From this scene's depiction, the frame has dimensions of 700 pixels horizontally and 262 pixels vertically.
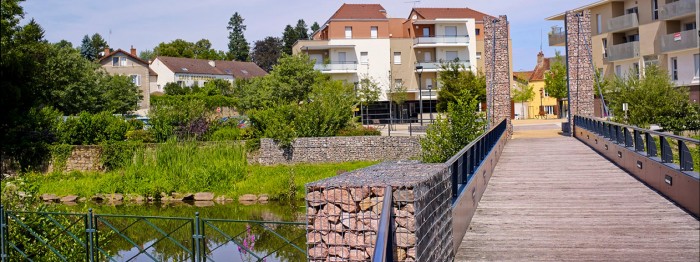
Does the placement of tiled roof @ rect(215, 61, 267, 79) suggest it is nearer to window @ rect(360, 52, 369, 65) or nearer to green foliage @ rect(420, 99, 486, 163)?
window @ rect(360, 52, 369, 65)

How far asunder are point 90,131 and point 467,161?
30721 millimetres

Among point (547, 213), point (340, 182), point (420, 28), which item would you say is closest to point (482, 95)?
point (420, 28)

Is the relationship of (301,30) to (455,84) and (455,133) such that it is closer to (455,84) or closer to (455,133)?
(455,84)

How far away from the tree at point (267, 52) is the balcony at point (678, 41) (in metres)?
74.2

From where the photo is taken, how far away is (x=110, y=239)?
675 inches

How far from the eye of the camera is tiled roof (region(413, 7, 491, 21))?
6716cm

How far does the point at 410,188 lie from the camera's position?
6.05 m

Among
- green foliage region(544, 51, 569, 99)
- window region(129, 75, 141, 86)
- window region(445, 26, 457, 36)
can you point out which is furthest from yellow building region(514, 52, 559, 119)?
window region(129, 75, 141, 86)

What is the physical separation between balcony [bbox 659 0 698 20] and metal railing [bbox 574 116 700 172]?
53.1ft

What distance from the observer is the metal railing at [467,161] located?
31.3ft

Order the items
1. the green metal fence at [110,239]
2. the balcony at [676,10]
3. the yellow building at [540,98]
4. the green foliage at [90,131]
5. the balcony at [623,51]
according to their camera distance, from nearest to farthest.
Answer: the green metal fence at [110,239] → the balcony at [676,10] → the green foliage at [90,131] → the balcony at [623,51] → the yellow building at [540,98]

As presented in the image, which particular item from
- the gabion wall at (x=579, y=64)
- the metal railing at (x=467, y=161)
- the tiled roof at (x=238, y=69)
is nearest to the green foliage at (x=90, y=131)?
the gabion wall at (x=579, y=64)

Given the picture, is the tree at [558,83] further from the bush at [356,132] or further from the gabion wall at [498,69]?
the gabion wall at [498,69]

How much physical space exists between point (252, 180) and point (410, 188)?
2710cm
